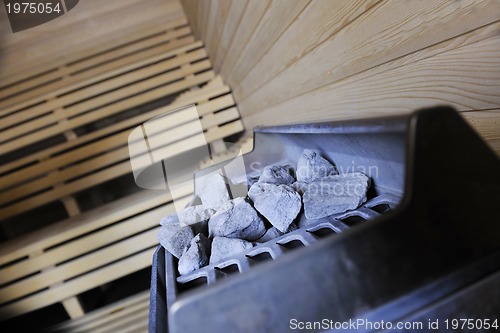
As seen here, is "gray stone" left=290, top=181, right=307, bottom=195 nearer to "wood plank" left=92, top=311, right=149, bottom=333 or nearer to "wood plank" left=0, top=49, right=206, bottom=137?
"wood plank" left=92, top=311, right=149, bottom=333

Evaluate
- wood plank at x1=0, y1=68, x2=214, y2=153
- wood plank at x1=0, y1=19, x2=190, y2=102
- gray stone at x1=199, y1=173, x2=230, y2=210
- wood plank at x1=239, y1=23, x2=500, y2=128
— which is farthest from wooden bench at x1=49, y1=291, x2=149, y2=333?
wood plank at x1=0, y1=19, x2=190, y2=102

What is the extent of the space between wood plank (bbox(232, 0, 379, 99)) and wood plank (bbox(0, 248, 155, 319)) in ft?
5.51

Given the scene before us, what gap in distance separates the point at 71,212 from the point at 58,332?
3.15 ft

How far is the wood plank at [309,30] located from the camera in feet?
2.83

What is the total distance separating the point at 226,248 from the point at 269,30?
3.79 feet

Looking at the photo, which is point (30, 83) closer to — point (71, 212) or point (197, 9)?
point (71, 212)

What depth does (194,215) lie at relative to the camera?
97 centimetres

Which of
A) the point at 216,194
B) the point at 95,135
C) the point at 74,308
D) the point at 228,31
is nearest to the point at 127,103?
the point at 95,135

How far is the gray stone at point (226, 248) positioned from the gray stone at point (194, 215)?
0.62ft

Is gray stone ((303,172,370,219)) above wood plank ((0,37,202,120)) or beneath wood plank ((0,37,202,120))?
beneath

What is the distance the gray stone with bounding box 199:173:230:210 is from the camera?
1048mm

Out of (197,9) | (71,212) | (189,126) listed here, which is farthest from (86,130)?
(197,9)

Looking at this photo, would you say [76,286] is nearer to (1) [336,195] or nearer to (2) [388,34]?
(1) [336,195]

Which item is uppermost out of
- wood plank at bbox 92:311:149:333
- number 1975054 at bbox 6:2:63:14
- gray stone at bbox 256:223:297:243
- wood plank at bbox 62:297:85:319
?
number 1975054 at bbox 6:2:63:14
